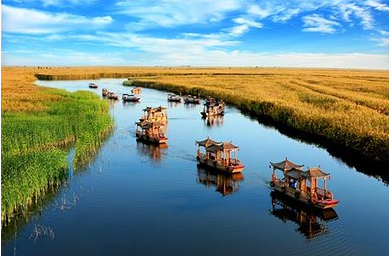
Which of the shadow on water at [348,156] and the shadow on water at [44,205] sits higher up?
the shadow on water at [44,205]

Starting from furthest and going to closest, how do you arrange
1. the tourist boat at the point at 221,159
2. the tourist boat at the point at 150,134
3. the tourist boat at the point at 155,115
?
the tourist boat at the point at 155,115 → the tourist boat at the point at 150,134 → the tourist boat at the point at 221,159

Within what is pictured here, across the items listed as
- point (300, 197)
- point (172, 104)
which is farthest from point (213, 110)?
point (300, 197)

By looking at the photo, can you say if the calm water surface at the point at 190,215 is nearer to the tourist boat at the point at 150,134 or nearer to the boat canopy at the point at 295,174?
the boat canopy at the point at 295,174

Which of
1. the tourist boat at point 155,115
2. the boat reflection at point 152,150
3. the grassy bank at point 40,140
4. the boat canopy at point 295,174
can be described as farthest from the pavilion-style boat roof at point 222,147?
the tourist boat at point 155,115

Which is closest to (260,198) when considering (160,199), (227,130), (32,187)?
(160,199)

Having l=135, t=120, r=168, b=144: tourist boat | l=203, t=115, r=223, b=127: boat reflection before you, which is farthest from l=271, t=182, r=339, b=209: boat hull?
l=203, t=115, r=223, b=127: boat reflection

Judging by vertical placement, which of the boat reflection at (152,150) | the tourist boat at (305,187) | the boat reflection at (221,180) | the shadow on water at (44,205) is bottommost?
the boat reflection at (221,180)

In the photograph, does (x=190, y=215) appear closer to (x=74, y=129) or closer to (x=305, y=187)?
(x=305, y=187)
